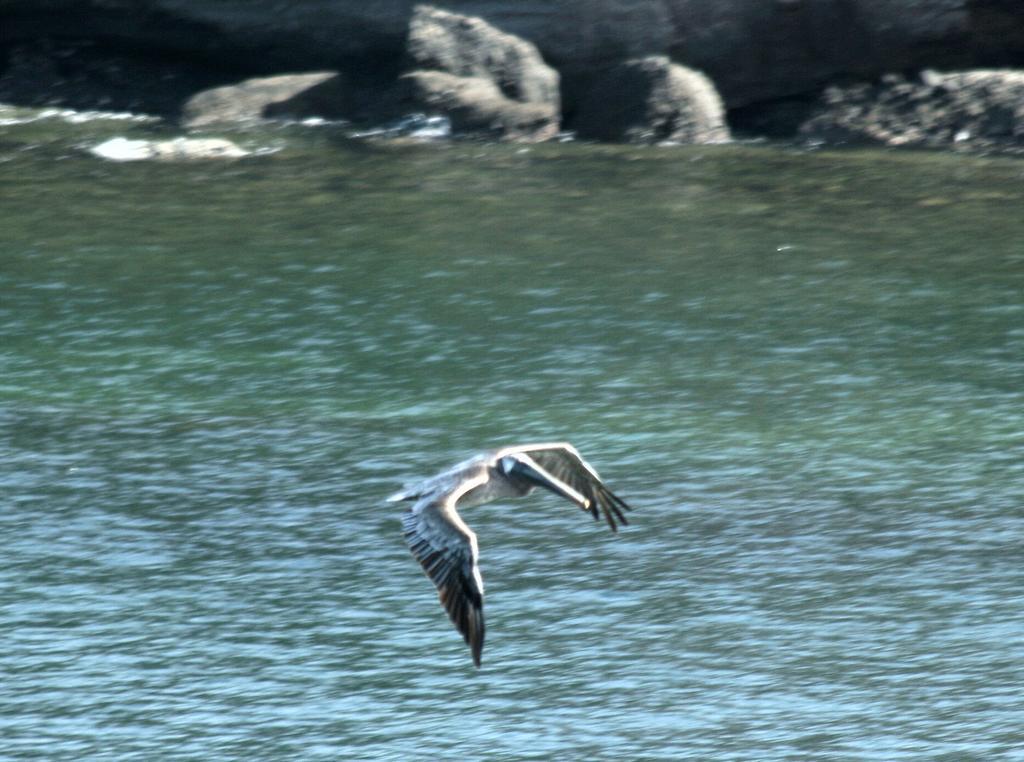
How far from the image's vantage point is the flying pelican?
7887 millimetres

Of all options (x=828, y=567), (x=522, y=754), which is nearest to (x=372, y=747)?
(x=522, y=754)

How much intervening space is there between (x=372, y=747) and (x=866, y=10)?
16.7 m

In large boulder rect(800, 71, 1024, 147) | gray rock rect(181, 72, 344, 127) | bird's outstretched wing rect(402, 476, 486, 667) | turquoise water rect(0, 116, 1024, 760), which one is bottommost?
turquoise water rect(0, 116, 1024, 760)

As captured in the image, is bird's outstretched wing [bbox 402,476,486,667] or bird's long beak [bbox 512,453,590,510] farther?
bird's long beak [bbox 512,453,590,510]

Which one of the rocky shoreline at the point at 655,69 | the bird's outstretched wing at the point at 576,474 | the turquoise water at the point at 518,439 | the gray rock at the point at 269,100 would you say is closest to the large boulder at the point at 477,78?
the rocky shoreline at the point at 655,69

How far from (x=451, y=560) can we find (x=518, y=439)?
5.55m

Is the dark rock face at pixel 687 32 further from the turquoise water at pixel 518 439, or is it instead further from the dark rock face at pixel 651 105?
the turquoise water at pixel 518 439

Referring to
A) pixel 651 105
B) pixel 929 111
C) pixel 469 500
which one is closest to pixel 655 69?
pixel 651 105

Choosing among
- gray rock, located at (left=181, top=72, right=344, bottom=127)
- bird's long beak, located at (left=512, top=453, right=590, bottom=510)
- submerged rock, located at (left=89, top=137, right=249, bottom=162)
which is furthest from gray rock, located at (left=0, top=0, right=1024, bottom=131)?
bird's long beak, located at (left=512, top=453, right=590, bottom=510)

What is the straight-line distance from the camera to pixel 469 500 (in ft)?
29.5

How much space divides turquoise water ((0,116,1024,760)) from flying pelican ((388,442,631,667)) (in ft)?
3.95

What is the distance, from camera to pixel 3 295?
17.2 meters

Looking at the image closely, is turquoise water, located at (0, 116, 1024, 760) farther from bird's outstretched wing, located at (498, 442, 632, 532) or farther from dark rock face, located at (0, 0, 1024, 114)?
dark rock face, located at (0, 0, 1024, 114)

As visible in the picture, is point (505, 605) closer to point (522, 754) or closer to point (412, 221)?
point (522, 754)
